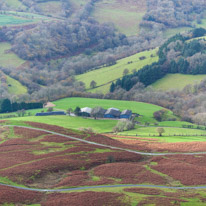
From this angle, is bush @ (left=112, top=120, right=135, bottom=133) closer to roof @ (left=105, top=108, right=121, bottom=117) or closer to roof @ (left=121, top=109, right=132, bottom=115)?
roof @ (left=121, top=109, right=132, bottom=115)

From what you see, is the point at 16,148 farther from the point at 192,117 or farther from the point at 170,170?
the point at 192,117

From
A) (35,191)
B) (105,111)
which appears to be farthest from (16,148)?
(105,111)

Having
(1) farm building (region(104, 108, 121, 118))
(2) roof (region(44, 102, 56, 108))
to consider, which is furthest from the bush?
(2) roof (region(44, 102, 56, 108))

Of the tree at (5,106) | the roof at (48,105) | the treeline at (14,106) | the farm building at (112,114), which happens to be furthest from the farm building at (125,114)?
the tree at (5,106)

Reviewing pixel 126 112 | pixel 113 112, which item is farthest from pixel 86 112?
pixel 126 112

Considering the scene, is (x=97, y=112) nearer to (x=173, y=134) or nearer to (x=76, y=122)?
(x=76, y=122)

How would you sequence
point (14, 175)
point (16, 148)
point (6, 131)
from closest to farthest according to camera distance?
point (14, 175), point (16, 148), point (6, 131)

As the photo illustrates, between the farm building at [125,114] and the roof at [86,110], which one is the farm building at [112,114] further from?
the roof at [86,110]

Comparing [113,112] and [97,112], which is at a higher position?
[97,112]
